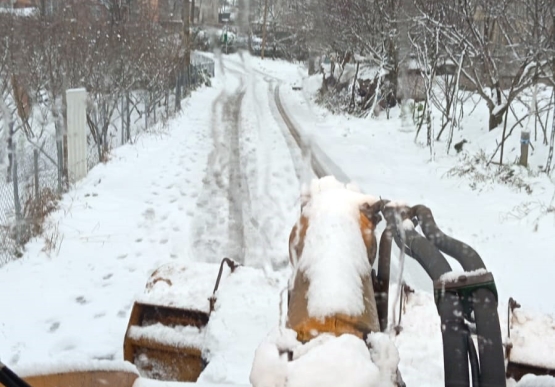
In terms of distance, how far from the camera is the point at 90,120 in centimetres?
1481

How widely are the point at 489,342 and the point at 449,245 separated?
38cm

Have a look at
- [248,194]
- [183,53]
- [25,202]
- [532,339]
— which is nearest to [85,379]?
[532,339]

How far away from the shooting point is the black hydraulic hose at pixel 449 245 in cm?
138

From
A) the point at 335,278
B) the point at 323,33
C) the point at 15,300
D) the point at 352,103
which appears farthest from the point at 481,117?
the point at 335,278

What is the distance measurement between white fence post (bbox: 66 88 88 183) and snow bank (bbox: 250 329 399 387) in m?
9.67

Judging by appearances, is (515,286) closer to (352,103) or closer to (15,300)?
(15,300)

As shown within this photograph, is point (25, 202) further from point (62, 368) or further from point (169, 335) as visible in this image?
point (62, 368)

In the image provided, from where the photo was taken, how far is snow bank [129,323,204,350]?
9.37 ft

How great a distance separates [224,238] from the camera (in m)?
7.56

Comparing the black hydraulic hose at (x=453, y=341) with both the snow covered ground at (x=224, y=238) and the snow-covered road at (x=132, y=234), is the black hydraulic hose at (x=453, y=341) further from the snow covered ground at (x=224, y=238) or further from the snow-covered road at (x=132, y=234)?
the snow-covered road at (x=132, y=234)

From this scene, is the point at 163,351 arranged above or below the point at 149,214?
above

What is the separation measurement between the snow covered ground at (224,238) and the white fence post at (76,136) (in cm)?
31

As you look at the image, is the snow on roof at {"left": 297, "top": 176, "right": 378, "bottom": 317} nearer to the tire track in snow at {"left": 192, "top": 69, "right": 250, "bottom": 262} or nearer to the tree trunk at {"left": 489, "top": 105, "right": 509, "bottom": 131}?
the tire track in snow at {"left": 192, "top": 69, "right": 250, "bottom": 262}

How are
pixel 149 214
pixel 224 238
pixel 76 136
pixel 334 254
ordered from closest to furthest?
pixel 334 254, pixel 224 238, pixel 149 214, pixel 76 136
